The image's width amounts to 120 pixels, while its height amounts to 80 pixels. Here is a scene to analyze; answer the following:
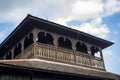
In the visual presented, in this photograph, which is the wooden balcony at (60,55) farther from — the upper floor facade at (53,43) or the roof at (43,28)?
the roof at (43,28)

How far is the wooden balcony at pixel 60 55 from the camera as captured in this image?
16.6 meters

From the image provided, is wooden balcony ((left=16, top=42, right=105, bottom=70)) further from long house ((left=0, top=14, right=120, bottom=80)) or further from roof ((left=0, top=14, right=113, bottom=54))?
roof ((left=0, top=14, right=113, bottom=54))

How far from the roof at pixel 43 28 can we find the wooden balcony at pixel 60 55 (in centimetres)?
146

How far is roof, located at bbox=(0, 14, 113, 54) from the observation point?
17.1 meters

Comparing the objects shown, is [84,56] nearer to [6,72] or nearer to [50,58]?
[50,58]

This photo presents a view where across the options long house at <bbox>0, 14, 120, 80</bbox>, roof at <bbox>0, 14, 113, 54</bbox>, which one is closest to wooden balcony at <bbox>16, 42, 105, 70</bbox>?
long house at <bbox>0, 14, 120, 80</bbox>

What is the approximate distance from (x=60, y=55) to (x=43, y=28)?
2475 millimetres

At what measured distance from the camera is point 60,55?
Answer: 17.8 metres

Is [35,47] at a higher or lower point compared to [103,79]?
higher

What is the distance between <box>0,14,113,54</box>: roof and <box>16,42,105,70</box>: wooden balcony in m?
1.46

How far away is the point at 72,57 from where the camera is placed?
731 inches

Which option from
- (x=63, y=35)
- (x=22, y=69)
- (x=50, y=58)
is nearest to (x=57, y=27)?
(x=63, y=35)

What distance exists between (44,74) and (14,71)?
2.06 meters

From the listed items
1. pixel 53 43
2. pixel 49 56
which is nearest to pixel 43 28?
pixel 53 43
